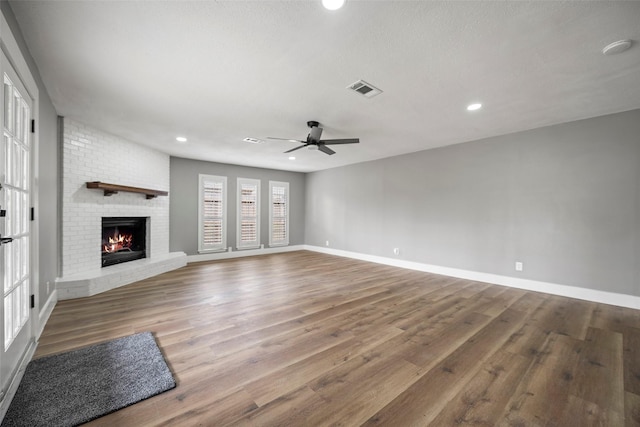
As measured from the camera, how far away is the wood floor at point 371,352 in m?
1.61

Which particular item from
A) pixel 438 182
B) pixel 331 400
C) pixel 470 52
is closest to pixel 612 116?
pixel 438 182

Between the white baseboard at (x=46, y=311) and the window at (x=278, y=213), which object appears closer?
the white baseboard at (x=46, y=311)

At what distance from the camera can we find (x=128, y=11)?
1.77 m

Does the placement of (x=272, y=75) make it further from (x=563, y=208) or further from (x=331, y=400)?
(x=563, y=208)

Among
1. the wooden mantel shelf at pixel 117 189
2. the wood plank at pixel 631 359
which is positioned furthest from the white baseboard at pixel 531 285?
the wooden mantel shelf at pixel 117 189

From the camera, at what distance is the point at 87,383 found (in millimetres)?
1837

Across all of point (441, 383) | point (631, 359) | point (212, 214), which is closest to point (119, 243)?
point (212, 214)

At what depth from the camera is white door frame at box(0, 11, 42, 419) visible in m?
1.63

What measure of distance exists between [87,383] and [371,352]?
221 cm

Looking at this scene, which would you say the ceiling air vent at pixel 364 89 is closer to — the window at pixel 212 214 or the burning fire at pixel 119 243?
the window at pixel 212 214

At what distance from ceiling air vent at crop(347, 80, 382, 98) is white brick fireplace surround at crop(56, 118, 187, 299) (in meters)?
4.37

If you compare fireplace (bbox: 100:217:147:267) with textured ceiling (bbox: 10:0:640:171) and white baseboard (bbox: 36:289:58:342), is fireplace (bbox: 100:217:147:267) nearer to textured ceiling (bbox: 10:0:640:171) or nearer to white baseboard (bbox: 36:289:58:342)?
white baseboard (bbox: 36:289:58:342)

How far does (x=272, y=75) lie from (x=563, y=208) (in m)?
4.69

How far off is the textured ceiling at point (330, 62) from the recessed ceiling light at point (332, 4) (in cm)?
6
